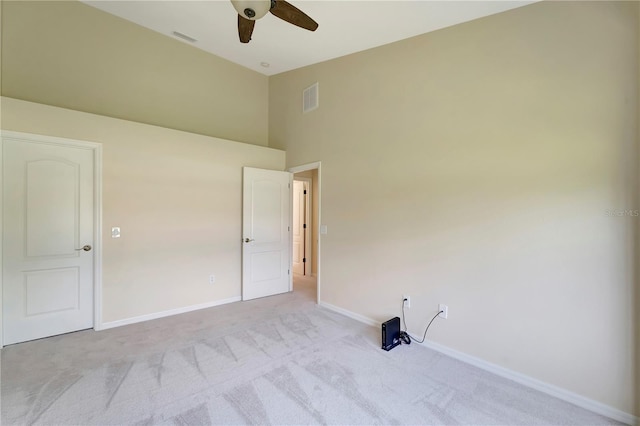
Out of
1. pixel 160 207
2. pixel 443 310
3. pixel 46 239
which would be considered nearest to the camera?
pixel 443 310

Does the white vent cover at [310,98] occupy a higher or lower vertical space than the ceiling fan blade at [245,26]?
higher

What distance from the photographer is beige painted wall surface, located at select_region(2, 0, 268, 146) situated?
9.75 feet

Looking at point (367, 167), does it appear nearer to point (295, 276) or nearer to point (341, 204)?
point (341, 204)

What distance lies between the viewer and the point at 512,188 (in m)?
2.22

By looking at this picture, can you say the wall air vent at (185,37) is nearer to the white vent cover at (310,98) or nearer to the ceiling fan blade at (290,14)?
the white vent cover at (310,98)

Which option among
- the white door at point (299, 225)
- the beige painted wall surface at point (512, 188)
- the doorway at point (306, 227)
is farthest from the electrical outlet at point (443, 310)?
the white door at point (299, 225)

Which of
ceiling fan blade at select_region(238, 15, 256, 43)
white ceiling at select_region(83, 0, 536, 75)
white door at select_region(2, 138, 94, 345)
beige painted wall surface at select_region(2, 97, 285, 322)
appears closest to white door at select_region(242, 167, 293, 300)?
beige painted wall surface at select_region(2, 97, 285, 322)

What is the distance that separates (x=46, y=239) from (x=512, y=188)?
14.9ft

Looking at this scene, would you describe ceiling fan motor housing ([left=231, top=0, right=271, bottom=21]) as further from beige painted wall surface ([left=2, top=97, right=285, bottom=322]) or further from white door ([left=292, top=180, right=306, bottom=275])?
white door ([left=292, top=180, right=306, bottom=275])

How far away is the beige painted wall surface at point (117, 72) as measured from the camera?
297 cm

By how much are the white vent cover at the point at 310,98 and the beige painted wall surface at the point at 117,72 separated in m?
1.15

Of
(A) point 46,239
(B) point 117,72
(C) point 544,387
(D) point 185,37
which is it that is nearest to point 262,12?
(D) point 185,37

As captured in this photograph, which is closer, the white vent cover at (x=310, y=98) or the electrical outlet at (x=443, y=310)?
the electrical outlet at (x=443, y=310)

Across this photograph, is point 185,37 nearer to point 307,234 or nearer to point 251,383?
point 307,234
